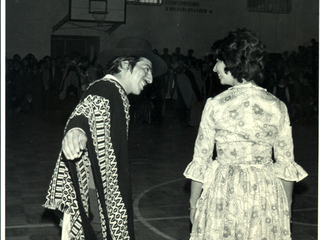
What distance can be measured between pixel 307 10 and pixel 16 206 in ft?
56.7

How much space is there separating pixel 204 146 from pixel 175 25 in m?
16.9

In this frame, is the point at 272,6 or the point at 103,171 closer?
the point at 103,171

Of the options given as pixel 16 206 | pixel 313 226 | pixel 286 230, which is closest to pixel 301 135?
pixel 313 226

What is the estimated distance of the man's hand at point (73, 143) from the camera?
2.26m

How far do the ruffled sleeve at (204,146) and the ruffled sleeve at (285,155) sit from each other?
0.35 m

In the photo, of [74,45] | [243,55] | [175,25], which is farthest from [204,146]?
[175,25]

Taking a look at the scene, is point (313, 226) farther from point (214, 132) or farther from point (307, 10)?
point (307, 10)

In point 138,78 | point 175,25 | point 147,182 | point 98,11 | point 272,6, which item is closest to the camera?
point 138,78

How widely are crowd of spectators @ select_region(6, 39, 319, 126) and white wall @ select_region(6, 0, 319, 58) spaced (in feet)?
8.37

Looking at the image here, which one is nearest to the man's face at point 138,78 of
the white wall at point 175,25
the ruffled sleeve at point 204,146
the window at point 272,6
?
the ruffled sleeve at point 204,146

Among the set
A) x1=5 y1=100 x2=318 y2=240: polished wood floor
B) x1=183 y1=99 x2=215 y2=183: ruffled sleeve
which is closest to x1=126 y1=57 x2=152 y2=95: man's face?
x1=183 y1=99 x2=215 y2=183: ruffled sleeve

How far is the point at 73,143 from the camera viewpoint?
2.32 metres

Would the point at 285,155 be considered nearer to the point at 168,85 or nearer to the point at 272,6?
the point at 168,85

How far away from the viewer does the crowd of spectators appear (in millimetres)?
11914
